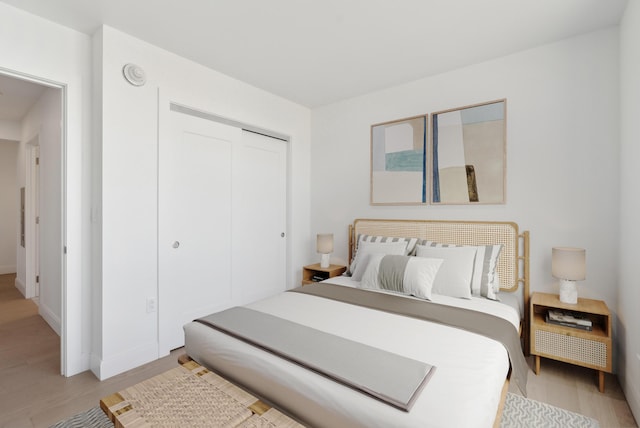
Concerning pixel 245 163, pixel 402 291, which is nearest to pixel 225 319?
pixel 402 291

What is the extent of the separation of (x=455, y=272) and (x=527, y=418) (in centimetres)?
98

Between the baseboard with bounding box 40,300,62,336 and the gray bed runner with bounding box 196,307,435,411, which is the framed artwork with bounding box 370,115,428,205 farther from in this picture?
the baseboard with bounding box 40,300,62,336

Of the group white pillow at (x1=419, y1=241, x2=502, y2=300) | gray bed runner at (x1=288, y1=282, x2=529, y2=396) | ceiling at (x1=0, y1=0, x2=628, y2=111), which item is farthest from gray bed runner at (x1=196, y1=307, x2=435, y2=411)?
ceiling at (x1=0, y1=0, x2=628, y2=111)

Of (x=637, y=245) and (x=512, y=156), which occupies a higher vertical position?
(x=512, y=156)

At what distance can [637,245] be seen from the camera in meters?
1.82

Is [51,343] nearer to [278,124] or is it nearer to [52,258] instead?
[52,258]

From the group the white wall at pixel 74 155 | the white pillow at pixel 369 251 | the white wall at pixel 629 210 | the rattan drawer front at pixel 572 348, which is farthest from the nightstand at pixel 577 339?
the white wall at pixel 74 155

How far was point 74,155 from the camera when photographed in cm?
238

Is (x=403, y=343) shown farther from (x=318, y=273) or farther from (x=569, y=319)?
(x=318, y=273)

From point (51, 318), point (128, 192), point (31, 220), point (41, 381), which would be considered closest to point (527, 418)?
point (128, 192)

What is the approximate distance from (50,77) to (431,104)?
126 inches

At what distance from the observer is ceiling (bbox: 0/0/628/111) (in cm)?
212

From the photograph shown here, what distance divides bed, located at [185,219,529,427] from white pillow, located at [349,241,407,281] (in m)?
0.01

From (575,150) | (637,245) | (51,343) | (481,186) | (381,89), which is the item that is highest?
(381,89)
